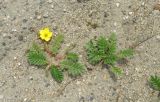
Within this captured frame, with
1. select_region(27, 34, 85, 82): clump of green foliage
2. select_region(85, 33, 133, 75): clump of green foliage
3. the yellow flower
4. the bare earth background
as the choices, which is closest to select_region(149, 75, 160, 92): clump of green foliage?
the bare earth background

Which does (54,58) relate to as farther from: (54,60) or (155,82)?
(155,82)

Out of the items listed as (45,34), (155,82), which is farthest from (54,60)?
(155,82)

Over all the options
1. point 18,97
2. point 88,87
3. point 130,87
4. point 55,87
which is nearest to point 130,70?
point 130,87

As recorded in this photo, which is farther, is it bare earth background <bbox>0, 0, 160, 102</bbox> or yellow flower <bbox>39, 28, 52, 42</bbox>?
yellow flower <bbox>39, 28, 52, 42</bbox>

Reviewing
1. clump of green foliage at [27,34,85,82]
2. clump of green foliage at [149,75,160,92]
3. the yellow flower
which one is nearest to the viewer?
clump of green foliage at [149,75,160,92]

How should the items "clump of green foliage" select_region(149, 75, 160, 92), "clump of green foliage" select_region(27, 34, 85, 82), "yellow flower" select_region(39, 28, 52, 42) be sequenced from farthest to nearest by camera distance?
1. "yellow flower" select_region(39, 28, 52, 42)
2. "clump of green foliage" select_region(27, 34, 85, 82)
3. "clump of green foliage" select_region(149, 75, 160, 92)

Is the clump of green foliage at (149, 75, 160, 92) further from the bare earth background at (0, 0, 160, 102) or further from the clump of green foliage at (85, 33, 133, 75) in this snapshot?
the clump of green foliage at (85, 33, 133, 75)

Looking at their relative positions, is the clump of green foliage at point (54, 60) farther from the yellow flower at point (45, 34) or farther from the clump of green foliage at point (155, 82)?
→ the clump of green foliage at point (155, 82)
